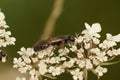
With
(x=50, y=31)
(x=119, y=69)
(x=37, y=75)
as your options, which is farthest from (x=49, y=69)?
(x=119, y=69)

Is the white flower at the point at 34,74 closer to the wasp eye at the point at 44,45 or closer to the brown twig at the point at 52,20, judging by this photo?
the wasp eye at the point at 44,45

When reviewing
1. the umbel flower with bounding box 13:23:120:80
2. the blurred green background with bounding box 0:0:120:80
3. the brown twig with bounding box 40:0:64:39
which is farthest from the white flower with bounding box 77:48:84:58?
the blurred green background with bounding box 0:0:120:80

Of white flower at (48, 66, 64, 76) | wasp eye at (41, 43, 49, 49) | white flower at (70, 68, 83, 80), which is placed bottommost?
white flower at (70, 68, 83, 80)

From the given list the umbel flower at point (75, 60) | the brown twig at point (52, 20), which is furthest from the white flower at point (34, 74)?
the brown twig at point (52, 20)

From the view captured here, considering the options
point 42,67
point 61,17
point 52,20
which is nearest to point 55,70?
point 42,67

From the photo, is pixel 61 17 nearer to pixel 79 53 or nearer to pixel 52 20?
pixel 52 20

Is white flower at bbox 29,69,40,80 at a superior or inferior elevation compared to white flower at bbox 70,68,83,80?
superior

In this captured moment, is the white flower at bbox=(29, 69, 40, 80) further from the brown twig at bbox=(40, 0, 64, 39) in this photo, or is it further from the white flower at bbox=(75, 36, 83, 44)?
the brown twig at bbox=(40, 0, 64, 39)

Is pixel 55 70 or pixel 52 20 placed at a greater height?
pixel 52 20

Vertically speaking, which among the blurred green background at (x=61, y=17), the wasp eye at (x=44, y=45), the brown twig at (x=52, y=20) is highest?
the blurred green background at (x=61, y=17)
